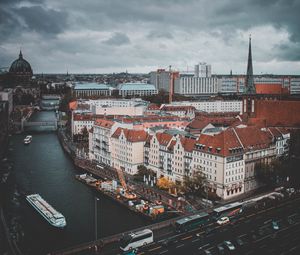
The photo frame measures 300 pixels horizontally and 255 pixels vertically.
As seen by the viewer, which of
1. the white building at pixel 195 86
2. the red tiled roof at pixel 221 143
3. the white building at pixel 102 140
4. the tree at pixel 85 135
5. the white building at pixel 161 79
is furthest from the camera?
the white building at pixel 161 79

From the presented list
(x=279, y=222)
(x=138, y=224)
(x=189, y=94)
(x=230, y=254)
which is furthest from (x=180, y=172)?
(x=189, y=94)

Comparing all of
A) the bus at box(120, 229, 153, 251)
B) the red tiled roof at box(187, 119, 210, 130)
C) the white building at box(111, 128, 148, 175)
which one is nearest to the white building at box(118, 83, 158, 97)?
the red tiled roof at box(187, 119, 210, 130)

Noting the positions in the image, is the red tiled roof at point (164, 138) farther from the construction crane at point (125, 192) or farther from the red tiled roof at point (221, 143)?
the construction crane at point (125, 192)

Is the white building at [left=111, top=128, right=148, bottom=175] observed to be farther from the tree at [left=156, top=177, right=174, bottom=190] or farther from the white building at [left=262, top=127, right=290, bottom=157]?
the white building at [left=262, top=127, right=290, bottom=157]

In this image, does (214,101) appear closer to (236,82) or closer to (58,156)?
(236,82)

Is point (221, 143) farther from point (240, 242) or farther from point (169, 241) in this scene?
point (169, 241)

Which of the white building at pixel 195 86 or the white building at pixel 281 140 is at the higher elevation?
the white building at pixel 195 86

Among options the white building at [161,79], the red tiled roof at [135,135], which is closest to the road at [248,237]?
the red tiled roof at [135,135]
